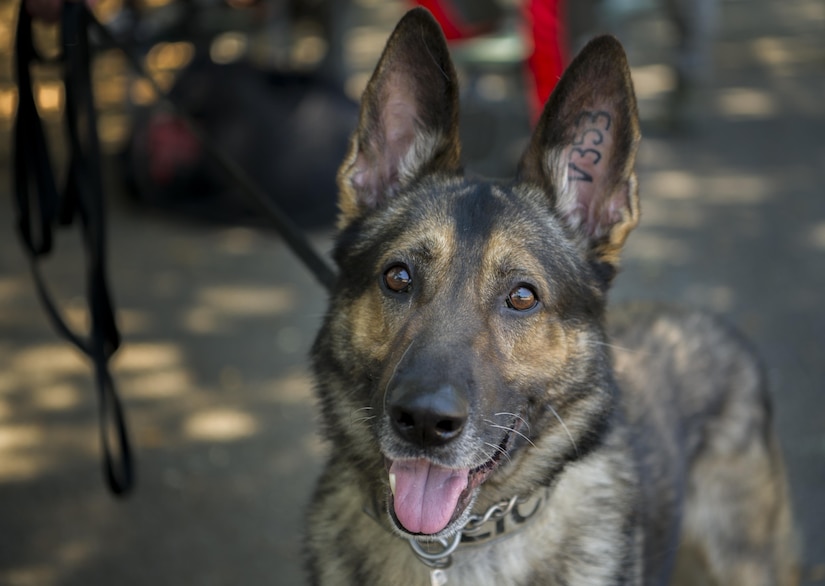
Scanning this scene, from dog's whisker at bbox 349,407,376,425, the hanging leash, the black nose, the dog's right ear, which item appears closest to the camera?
the black nose

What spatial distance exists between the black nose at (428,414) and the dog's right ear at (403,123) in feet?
2.87

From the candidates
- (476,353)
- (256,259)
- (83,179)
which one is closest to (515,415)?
(476,353)

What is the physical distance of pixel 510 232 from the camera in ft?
9.21

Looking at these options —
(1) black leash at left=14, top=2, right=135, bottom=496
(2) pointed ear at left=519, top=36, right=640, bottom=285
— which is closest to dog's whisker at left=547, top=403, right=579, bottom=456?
(2) pointed ear at left=519, top=36, right=640, bottom=285

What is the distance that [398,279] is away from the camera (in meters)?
2.76

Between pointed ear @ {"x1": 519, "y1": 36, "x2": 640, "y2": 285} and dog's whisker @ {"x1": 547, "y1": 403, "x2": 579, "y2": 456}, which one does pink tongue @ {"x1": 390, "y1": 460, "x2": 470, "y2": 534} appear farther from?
pointed ear @ {"x1": 519, "y1": 36, "x2": 640, "y2": 285}

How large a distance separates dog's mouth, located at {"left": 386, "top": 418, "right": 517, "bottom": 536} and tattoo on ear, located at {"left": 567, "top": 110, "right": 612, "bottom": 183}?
2.98 ft

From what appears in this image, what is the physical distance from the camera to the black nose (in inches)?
92.9

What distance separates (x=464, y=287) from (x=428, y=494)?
0.59 metres

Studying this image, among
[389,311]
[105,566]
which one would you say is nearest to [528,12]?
[389,311]

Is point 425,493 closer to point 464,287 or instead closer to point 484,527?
point 484,527

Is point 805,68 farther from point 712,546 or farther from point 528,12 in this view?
point 712,546

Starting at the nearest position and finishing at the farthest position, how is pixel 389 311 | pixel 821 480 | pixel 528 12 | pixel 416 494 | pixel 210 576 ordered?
pixel 416 494 < pixel 389 311 < pixel 210 576 < pixel 821 480 < pixel 528 12

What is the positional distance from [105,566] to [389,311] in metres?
2.20
